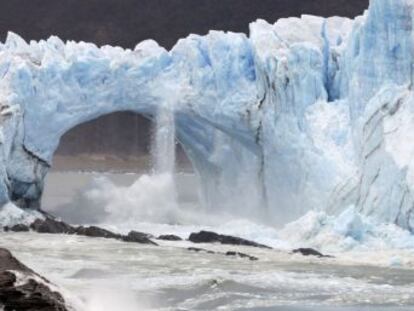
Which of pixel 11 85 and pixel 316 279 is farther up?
pixel 11 85

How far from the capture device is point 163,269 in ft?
64.9

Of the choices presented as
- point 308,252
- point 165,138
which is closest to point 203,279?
point 308,252

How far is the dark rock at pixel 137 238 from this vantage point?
947 inches

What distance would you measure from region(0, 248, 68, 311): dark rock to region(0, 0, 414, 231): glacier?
1047 cm

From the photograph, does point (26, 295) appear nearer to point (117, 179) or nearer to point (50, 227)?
point (50, 227)

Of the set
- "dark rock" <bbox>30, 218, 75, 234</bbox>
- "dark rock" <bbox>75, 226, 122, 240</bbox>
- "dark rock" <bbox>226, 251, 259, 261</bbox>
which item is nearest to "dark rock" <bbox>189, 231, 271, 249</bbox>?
"dark rock" <bbox>75, 226, 122, 240</bbox>

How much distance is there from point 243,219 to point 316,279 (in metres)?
8.52

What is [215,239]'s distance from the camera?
79.9ft

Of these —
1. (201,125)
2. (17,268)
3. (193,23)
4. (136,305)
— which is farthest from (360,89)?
(193,23)

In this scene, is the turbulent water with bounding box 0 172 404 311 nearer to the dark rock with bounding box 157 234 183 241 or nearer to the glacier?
the dark rock with bounding box 157 234 183 241

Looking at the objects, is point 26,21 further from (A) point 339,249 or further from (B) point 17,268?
(B) point 17,268

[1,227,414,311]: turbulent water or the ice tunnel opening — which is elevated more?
the ice tunnel opening

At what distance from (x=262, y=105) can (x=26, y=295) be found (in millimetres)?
13851

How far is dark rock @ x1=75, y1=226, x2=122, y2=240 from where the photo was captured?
24984 mm
